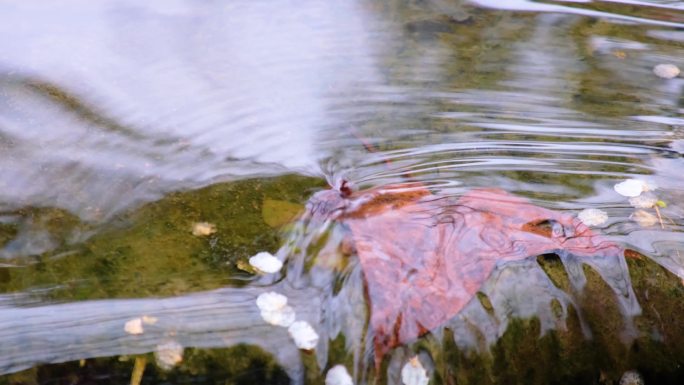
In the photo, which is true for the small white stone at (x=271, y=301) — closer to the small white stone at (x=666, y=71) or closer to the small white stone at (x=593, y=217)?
the small white stone at (x=593, y=217)

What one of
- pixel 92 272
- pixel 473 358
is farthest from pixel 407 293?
→ pixel 92 272

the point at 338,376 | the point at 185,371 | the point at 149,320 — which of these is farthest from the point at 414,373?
the point at 149,320

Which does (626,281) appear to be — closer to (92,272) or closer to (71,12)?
(92,272)

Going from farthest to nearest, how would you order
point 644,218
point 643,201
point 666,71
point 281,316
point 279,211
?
point 666,71 → point 643,201 → point 644,218 → point 279,211 → point 281,316

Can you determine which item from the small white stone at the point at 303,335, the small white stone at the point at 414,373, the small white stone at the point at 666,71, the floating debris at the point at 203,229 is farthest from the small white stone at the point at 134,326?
the small white stone at the point at 666,71

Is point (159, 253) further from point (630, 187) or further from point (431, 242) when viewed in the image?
point (630, 187)

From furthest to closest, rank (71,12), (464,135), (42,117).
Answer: (71,12) → (464,135) → (42,117)

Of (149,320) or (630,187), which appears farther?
(630,187)

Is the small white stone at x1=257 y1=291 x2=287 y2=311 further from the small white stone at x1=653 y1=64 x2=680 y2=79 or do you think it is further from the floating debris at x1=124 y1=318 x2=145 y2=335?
the small white stone at x1=653 y1=64 x2=680 y2=79
